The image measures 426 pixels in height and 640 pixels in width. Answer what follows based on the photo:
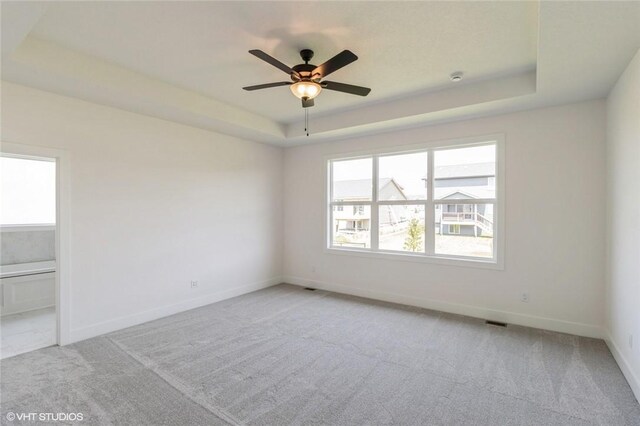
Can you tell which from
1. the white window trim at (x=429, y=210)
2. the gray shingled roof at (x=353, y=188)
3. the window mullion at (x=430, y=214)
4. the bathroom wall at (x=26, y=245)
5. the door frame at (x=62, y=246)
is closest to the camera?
the door frame at (x=62, y=246)

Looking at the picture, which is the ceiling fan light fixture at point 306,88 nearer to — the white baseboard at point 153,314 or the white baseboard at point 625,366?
the white baseboard at point 153,314

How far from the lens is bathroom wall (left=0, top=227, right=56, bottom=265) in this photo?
182 inches

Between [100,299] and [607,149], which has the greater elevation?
[607,149]

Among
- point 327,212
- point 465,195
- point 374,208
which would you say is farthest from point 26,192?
point 465,195

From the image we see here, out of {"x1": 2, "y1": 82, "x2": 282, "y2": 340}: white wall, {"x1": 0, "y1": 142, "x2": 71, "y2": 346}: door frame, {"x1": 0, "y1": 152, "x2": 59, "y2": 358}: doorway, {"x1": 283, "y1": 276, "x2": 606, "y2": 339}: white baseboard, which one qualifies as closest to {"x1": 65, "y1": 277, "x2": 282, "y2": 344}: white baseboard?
{"x1": 2, "y1": 82, "x2": 282, "y2": 340}: white wall

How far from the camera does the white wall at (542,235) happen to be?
11.2 ft

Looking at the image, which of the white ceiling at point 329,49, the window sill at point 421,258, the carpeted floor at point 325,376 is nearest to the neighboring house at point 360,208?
the window sill at point 421,258

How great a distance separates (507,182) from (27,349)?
5768 mm

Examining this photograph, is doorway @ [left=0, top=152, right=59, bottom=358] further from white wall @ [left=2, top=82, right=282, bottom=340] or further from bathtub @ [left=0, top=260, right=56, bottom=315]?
white wall @ [left=2, top=82, right=282, bottom=340]

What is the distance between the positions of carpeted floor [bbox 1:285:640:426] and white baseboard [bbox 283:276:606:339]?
14cm

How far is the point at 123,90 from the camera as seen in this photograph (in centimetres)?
318

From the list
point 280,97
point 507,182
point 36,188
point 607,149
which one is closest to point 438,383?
point 507,182

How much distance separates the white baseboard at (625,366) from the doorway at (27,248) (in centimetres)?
571

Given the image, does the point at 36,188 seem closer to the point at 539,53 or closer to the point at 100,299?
the point at 100,299
